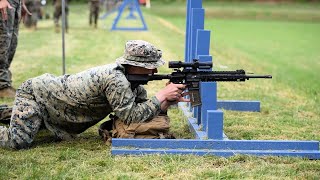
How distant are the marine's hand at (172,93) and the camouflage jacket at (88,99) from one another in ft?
0.20

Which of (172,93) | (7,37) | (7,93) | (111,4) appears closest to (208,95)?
(172,93)

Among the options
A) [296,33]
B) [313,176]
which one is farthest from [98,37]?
[313,176]

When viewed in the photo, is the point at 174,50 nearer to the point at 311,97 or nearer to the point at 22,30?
the point at 311,97

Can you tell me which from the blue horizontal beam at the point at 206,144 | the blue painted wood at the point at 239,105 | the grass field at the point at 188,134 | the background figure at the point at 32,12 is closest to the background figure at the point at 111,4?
the background figure at the point at 32,12

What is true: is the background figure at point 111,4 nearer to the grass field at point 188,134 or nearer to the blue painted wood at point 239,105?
the grass field at point 188,134

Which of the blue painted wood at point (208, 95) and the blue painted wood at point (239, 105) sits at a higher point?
the blue painted wood at point (208, 95)

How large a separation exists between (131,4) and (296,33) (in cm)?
677

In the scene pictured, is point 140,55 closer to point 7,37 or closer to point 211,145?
point 211,145

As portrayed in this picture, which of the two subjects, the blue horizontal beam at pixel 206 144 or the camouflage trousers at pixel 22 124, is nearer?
the blue horizontal beam at pixel 206 144

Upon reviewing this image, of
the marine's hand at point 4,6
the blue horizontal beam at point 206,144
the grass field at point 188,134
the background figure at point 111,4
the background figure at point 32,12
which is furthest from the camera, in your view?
the background figure at point 111,4

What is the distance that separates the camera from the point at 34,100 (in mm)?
5375

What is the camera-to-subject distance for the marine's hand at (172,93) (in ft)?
17.3

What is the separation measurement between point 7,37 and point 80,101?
269 centimetres

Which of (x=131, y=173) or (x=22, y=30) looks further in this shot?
(x=22, y=30)
